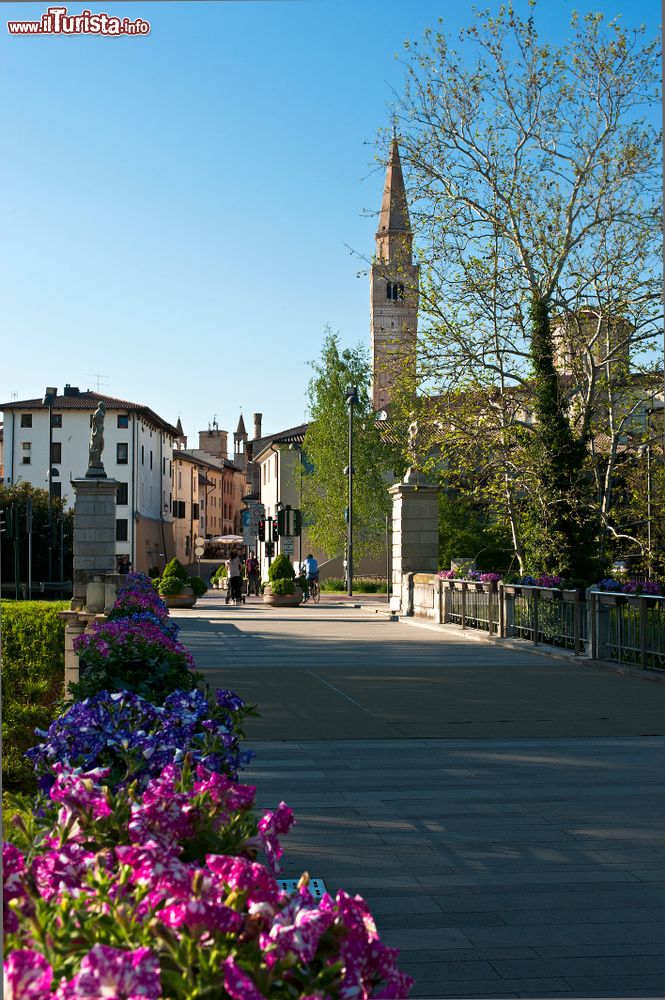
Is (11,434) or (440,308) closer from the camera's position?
(440,308)

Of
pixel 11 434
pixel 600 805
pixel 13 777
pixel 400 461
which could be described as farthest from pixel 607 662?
pixel 11 434

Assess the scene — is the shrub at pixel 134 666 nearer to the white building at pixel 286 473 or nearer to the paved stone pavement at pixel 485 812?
the paved stone pavement at pixel 485 812

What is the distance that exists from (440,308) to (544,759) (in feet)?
57.1

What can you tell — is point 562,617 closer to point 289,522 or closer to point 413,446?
point 413,446

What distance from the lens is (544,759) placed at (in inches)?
342

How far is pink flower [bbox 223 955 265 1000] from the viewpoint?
1827mm

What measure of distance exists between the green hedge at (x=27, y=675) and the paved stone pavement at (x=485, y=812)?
174 centimetres

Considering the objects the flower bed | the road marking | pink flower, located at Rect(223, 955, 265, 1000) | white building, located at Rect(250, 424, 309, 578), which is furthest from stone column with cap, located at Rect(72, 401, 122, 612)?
white building, located at Rect(250, 424, 309, 578)

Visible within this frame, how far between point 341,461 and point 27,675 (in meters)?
48.0

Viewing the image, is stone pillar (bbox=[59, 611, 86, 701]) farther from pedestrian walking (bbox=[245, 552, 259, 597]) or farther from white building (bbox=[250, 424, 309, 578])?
white building (bbox=[250, 424, 309, 578])

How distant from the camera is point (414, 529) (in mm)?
30297

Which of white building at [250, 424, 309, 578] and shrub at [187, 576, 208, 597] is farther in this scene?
white building at [250, 424, 309, 578]

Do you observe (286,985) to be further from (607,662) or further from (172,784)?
(607,662)

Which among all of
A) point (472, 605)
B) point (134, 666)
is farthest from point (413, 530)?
point (134, 666)
